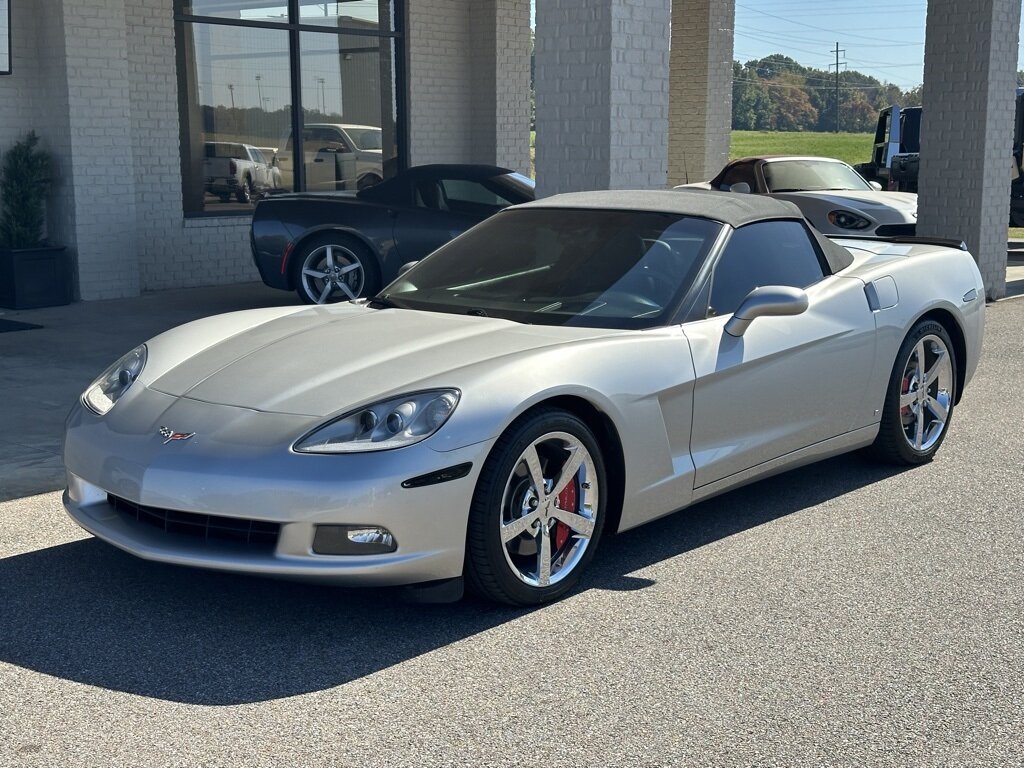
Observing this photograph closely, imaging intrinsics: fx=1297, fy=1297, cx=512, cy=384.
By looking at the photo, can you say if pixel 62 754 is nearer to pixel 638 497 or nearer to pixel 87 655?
pixel 87 655

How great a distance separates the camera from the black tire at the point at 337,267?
460 inches

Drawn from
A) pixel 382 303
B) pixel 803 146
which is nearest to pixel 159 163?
pixel 382 303

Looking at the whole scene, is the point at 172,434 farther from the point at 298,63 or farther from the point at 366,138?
the point at 366,138

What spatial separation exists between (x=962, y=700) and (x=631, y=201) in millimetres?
2708

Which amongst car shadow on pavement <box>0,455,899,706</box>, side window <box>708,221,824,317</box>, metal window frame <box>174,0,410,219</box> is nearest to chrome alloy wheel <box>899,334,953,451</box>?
side window <box>708,221,824,317</box>

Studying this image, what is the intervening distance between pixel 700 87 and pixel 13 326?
1227 cm

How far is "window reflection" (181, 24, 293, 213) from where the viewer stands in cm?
1391

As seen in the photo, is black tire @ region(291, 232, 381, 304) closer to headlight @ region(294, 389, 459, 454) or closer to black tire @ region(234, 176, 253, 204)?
black tire @ region(234, 176, 253, 204)

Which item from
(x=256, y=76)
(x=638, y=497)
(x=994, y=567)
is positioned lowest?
(x=994, y=567)

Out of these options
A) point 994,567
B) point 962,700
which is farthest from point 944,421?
A: point 962,700

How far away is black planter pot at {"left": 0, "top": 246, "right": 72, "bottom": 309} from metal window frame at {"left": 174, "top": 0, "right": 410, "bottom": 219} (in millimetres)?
1959

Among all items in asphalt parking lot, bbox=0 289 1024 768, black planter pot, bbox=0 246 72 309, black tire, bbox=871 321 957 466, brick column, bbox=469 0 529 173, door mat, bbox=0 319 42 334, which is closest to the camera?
asphalt parking lot, bbox=0 289 1024 768

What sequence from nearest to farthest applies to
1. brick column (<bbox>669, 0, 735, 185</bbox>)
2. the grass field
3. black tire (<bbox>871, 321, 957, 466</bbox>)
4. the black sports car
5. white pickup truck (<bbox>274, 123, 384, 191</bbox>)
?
black tire (<bbox>871, 321, 957, 466</bbox>), the black sports car, white pickup truck (<bbox>274, 123, 384, 191</bbox>), brick column (<bbox>669, 0, 735, 185</bbox>), the grass field

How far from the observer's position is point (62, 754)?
3.28m
